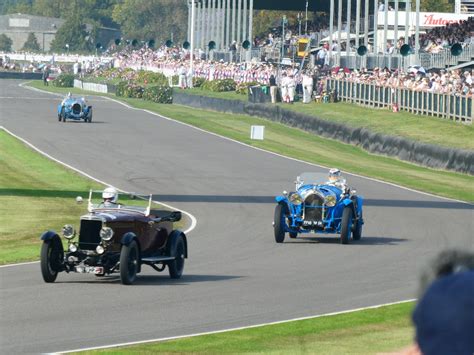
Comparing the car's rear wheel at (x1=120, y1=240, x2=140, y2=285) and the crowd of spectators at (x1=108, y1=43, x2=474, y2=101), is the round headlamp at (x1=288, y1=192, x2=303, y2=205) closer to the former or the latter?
the car's rear wheel at (x1=120, y1=240, x2=140, y2=285)

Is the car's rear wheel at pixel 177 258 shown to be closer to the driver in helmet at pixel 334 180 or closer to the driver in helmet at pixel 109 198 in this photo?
the driver in helmet at pixel 109 198

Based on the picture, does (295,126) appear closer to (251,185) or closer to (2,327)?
(251,185)

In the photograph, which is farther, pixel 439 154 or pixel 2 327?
pixel 439 154

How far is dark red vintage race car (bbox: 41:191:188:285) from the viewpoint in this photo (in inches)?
548

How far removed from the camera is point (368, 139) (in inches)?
1607

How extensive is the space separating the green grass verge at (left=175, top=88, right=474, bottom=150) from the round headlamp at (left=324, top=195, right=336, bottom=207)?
53.1 feet

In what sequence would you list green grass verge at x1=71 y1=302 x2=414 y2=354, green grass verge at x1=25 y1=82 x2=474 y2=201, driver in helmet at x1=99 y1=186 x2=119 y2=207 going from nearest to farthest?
green grass verge at x1=71 y1=302 x2=414 y2=354 → driver in helmet at x1=99 y1=186 x2=119 y2=207 → green grass verge at x1=25 y1=82 x2=474 y2=201

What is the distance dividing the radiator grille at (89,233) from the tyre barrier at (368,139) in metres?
19.8

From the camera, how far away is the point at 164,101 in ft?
223

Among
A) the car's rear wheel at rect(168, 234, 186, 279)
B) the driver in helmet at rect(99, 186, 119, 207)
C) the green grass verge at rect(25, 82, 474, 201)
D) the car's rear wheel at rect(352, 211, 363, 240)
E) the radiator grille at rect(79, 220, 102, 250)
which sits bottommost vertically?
the green grass verge at rect(25, 82, 474, 201)

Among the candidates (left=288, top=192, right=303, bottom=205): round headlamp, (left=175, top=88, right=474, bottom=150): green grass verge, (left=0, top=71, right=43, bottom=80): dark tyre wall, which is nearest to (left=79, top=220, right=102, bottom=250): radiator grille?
(left=288, top=192, right=303, bottom=205): round headlamp

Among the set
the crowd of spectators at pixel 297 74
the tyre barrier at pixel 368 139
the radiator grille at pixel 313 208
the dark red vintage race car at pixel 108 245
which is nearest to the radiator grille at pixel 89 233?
the dark red vintage race car at pixel 108 245

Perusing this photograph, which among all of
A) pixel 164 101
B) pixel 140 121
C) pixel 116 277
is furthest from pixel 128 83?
pixel 116 277

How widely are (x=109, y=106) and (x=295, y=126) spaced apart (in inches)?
645
